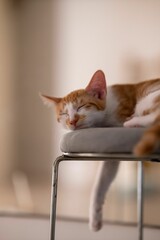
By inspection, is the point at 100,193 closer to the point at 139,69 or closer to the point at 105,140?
the point at 105,140

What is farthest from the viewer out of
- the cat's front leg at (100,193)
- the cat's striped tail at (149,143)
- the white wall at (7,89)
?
the white wall at (7,89)

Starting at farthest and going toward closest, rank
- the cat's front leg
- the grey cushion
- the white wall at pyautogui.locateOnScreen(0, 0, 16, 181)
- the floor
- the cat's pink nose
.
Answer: the white wall at pyautogui.locateOnScreen(0, 0, 16, 181) < the floor < the cat's front leg < the cat's pink nose < the grey cushion

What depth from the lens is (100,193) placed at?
0.97 m

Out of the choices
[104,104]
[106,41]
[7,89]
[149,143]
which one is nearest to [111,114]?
[104,104]

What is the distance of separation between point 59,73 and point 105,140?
91 centimetres

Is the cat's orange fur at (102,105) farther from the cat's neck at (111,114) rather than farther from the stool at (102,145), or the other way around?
the stool at (102,145)

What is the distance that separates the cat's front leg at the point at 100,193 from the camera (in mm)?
948

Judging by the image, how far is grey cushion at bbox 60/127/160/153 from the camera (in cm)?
64

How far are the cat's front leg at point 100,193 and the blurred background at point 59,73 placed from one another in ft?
1.11

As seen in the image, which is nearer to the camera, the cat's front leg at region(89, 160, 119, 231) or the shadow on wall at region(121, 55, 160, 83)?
the cat's front leg at region(89, 160, 119, 231)

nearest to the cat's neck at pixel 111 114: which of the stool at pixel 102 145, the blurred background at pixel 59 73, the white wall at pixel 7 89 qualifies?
the stool at pixel 102 145

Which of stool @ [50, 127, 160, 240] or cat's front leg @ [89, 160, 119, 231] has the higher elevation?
stool @ [50, 127, 160, 240]

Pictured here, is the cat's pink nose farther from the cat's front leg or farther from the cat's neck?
the cat's front leg

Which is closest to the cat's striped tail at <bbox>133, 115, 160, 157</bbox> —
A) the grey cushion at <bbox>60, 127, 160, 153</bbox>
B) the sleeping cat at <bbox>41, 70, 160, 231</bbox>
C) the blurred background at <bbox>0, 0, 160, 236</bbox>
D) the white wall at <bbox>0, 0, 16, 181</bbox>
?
the grey cushion at <bbox>60, 127, 160, 153</bbox>
